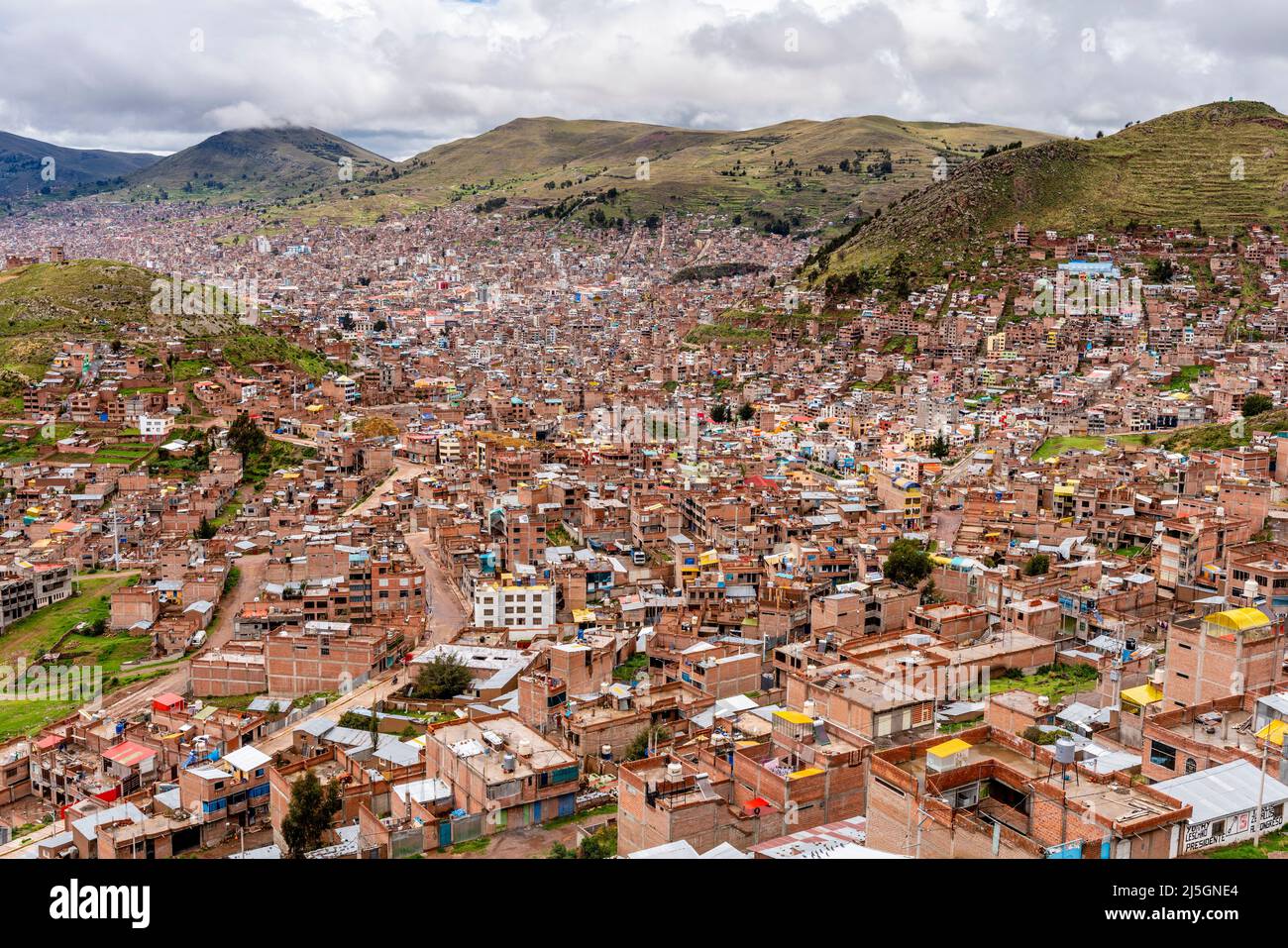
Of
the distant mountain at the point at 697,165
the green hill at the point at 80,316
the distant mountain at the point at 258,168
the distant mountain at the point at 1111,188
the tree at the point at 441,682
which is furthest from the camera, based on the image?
the distant mountain at the point at 258,168

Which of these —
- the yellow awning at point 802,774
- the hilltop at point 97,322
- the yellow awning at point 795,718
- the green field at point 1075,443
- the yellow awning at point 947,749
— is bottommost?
the yellow awning at point 802,774

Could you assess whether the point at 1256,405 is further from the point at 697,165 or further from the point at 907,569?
the point at 697,165

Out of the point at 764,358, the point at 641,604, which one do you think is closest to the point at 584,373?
the point at 764,358

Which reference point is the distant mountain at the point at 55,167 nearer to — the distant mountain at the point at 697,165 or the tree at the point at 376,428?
the distant mountain at the point at 697,165

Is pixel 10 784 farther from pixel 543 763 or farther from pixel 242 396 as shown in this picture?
pixel 242 396

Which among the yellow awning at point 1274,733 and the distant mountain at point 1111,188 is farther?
the distant mountain at point 1111,188

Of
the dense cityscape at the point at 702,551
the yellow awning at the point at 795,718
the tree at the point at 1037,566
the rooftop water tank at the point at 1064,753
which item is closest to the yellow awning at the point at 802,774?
the dense cityscape at the point at 702,551
